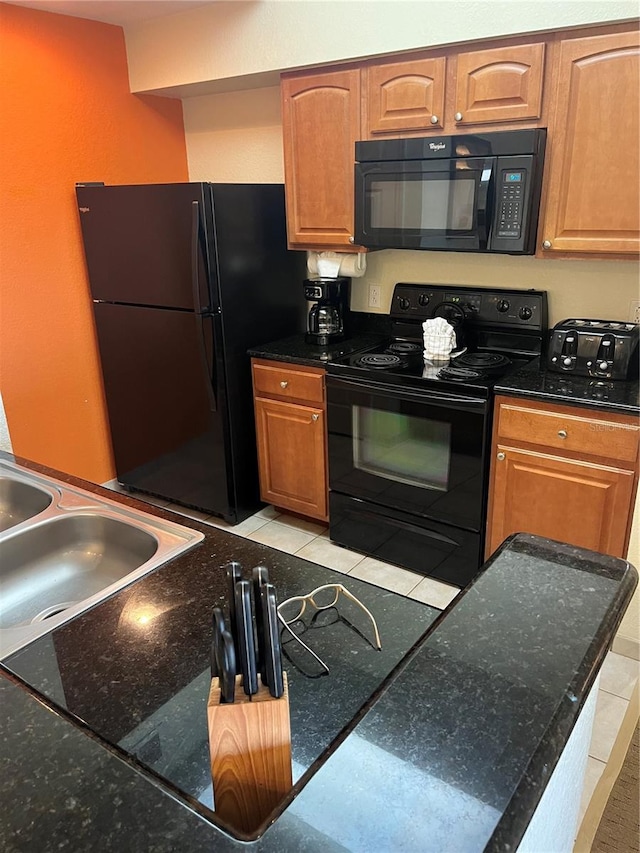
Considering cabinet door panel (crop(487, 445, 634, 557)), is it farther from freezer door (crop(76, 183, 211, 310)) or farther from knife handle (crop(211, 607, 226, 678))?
knife handle (crop(211, 607, 226, 678))

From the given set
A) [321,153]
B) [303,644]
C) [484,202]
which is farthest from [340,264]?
[303,644]

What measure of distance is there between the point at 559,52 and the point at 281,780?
2.35 meters

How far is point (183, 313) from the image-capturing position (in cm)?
299

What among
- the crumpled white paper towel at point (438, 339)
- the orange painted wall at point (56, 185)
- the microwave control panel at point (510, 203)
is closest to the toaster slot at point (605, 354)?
the microwave control panel at point (510, 203)

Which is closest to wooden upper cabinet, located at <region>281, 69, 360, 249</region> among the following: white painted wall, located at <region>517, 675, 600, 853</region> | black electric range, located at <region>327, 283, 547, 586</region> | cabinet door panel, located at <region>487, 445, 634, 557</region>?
black electric range, located at <region>327, 283, 547, 586</region>

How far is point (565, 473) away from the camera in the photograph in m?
2.32

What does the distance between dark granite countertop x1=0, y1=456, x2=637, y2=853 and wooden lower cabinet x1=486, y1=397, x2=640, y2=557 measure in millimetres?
1258

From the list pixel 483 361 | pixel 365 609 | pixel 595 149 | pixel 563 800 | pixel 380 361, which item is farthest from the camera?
pixel 380 361

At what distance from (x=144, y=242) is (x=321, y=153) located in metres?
0.92

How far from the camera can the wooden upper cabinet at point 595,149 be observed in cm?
207

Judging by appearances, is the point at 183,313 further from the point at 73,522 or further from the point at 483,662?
the point at 483,662

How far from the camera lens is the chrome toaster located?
2305mm

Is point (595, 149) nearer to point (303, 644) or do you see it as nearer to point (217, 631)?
point (303, 644)

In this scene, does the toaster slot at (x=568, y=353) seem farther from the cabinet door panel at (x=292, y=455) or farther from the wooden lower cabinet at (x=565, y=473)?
the cabinet door panel at (x=292, y=455)
